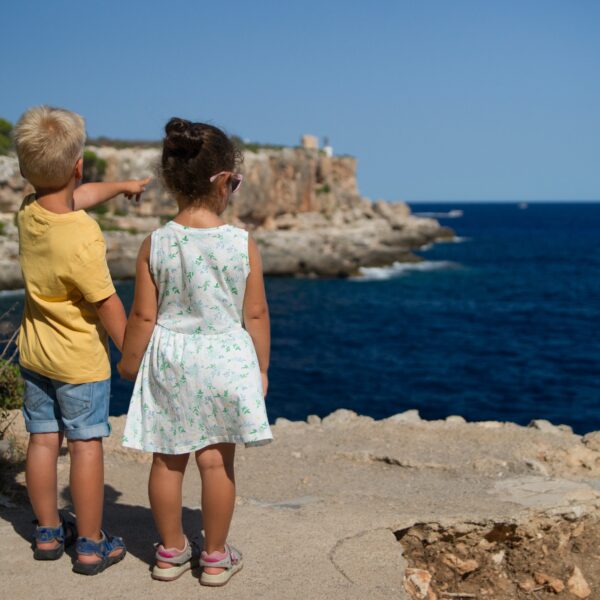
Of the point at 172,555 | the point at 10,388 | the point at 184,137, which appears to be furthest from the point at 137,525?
the point at 184,137

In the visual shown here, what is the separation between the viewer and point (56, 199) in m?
3.58

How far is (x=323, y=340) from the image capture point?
27078 millimetres

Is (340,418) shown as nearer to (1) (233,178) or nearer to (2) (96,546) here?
(2) (96,546)

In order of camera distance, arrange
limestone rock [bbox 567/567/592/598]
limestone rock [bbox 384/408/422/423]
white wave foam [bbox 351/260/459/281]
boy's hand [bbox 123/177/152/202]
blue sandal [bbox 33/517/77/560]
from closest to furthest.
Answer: blue sandal [bbox 33/517/77/560] < boy's hand [bbox 123/177/152/202] < limestone rock [bbox 567/567/592/598] < limestone rock [bbox 384/408/422/423] < white wave foam [bbox 351/260/459/281]

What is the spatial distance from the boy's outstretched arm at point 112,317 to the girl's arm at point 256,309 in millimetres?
558

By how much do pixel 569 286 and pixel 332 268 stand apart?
41.7 ft

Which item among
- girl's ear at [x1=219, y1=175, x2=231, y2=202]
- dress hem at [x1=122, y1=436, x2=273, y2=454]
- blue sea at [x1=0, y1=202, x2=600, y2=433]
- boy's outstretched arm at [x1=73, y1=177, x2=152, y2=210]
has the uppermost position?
girl's ear at [x1=219, y1=175, x2=231, y2=202]

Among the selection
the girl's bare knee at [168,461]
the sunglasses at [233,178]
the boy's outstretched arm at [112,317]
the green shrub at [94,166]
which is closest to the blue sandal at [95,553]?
the girl's bare knee at [168,461]

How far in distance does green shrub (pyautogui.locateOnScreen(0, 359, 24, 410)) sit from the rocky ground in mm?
254

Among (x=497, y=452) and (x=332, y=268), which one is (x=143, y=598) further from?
(x=332, y=268)

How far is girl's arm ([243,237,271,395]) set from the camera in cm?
346

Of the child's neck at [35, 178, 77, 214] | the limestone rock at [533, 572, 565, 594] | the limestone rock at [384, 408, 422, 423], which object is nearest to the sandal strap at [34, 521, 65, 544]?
the child's neck at [35, 178, 77, 214]

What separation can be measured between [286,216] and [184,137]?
171 ft

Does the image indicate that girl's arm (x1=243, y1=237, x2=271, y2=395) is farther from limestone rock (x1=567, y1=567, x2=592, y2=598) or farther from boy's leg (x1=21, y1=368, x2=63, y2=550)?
limestone rock (x1=567, y1=567, x2=592, y2=598)
